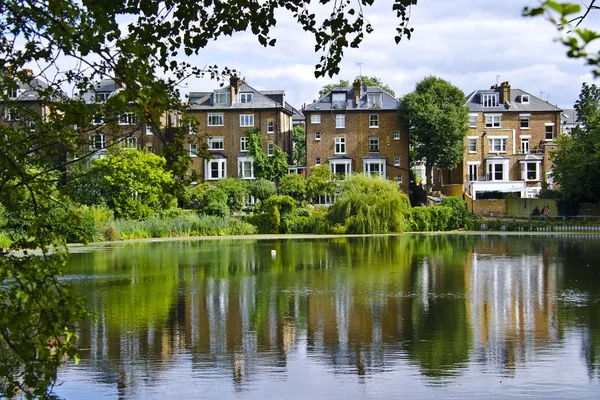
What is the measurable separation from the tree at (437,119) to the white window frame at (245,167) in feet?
45.8

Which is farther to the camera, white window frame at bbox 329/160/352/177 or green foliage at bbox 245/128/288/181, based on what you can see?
white window frame at bbox 329/160/352/177

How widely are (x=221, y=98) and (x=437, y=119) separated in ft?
63.9

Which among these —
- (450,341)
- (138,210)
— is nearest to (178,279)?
(450,341)

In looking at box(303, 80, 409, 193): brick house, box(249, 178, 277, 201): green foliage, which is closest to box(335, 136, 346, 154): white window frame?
box(303, 80, 409, 193): brick house

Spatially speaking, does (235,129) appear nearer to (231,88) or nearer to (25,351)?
(231,88)

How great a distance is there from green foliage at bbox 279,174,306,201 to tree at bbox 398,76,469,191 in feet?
39.3

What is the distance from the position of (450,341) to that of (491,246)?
94.3 feet

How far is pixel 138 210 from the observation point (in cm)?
5619

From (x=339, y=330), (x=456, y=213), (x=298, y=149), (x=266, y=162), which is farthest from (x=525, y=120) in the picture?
(x=339, y=330)

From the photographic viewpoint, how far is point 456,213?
193 feet

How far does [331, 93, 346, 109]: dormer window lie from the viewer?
68.8 m

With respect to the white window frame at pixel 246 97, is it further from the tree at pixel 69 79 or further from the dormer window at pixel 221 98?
the tree at pixel 69 79

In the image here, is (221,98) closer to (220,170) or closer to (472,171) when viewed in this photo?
(220,170)

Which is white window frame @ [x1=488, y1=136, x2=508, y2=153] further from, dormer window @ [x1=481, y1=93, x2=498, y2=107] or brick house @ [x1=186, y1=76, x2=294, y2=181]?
brick house @ [x1=186, y1=76, x2=294, y2=181]
